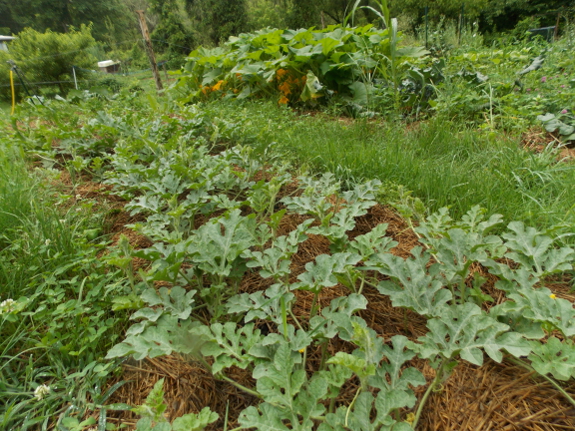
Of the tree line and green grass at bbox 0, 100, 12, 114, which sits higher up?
the tree line

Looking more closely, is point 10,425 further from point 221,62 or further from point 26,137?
point 221,62

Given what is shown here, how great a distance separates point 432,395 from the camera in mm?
1002

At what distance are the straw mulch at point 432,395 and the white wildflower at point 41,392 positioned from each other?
189mm

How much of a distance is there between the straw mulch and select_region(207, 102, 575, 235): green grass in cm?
58

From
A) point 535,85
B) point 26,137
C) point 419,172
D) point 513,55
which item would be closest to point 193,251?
point 419,172

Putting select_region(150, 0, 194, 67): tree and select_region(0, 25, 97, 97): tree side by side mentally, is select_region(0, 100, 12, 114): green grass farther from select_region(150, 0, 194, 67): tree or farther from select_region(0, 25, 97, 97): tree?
select_region(150, 0, 194, 67): tree

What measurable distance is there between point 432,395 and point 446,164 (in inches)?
68.1

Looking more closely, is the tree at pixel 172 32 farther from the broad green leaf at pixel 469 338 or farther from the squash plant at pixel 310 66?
the broad green leaf at pixel 469 338

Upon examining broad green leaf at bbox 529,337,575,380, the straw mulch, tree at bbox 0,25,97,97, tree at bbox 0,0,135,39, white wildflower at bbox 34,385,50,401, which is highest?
tree at bbox 0,0,135,39

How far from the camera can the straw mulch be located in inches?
36.2

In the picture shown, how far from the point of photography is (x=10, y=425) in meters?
1.00

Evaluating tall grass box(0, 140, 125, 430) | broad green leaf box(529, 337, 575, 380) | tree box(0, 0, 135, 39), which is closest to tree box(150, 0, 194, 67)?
tree box(0, 0, 135, 39)

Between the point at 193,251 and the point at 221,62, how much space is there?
5212 millimetres

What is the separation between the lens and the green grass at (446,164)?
5.92 ft
